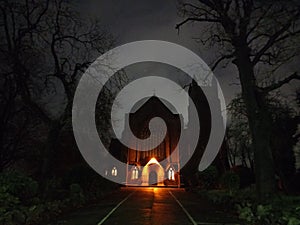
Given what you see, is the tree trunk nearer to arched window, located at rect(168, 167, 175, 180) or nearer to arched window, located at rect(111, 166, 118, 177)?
arched window, located at rect(111, 166, 118, 177)

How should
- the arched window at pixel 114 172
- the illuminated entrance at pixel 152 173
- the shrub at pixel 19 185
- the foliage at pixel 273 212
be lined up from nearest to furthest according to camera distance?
the foliage at pixel 273 212
the shrub at pixel 19 185
the arched window at pixel 114 172
the illuminated entrance at pixel 152 173

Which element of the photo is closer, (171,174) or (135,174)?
(171,174)

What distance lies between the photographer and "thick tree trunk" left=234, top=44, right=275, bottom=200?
1364cm

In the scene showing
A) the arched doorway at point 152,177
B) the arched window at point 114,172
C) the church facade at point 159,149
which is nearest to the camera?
the church facade at point 159,149

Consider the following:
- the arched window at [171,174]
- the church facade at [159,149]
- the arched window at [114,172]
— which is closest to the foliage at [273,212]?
the church facade at [159,149]

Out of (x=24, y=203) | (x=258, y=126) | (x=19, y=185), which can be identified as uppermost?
(x=258, y=126)

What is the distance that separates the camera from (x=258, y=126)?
14.2 metres

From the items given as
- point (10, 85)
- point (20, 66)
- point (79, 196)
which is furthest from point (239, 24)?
point (10, 85)

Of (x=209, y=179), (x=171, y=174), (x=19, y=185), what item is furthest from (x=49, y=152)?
(x=171, y=174)

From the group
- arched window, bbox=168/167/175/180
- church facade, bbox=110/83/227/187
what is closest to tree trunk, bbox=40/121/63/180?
church facade, bbox=110/83/227/187

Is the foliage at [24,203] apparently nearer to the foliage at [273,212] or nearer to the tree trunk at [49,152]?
the tree trunk at [49,152]

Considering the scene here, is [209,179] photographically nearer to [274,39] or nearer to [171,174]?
[274,39]

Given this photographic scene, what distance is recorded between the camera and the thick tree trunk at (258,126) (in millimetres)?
13641

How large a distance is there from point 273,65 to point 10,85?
16.9m
